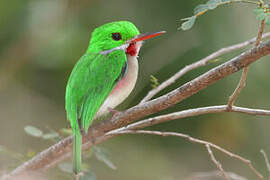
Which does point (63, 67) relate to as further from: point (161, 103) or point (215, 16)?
point (161, 103)

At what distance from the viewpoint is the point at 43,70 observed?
14.5ft

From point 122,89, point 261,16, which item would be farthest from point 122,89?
point 261,16

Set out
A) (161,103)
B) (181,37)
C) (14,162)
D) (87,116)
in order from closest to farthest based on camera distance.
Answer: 1. (161,103)
2. (87,116)
3. (14,162)
4. (181,37)

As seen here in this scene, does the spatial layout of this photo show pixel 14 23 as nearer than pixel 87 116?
No

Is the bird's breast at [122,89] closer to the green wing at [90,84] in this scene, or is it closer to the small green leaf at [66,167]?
the green wing at [90,84]

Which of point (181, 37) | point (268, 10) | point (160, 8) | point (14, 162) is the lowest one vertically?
point (14, 162)

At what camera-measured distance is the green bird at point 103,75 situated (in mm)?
2596

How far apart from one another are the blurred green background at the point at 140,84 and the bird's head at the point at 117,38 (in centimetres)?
91

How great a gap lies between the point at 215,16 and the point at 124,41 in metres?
1.44

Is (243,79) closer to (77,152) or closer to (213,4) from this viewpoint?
(213,4)

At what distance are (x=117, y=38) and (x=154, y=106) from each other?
86 cm

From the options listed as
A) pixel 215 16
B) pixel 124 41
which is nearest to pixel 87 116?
pixel 124 41

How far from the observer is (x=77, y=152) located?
7.75 ft

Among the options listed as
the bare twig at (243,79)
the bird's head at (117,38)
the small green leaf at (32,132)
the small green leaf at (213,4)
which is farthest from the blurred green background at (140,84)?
the small green leaf at (213,4)
